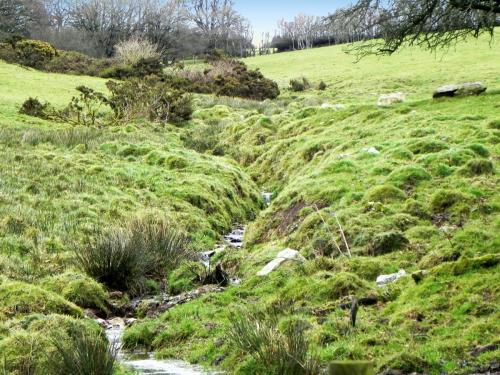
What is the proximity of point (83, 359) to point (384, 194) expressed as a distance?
783 centimetres

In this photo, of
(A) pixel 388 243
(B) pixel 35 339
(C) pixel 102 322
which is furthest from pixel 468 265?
A: (B) pixel 35 339

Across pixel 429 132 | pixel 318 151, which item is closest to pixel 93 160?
pixel 318 151

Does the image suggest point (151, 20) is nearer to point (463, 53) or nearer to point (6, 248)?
point (463, 53)

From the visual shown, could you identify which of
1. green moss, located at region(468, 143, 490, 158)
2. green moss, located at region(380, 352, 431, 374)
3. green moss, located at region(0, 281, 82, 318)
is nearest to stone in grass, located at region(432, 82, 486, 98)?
green moss, located at region(468, 143, 490, 158)

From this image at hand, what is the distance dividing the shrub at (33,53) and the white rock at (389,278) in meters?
42.6

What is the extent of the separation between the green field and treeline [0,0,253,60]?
49.3 meters

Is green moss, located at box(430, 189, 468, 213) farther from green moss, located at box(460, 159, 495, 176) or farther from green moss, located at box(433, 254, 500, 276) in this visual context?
green moss, located at box(433, 254, 500, 276)

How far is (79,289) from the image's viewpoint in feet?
33.3

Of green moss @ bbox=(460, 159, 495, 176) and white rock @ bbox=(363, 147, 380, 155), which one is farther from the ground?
green moss @ bbox=(460, 159, 495, 176)

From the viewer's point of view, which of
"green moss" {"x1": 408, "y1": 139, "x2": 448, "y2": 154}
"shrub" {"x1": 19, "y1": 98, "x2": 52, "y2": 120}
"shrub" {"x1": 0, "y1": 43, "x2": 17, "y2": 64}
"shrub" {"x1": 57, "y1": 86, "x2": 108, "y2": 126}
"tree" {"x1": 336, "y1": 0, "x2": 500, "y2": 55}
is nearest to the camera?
"tree" {"x1": 336, "y1": 0, "x2": 500, "y2": 55}

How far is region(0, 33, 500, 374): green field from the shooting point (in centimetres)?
756

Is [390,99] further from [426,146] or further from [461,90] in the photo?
[426,146]

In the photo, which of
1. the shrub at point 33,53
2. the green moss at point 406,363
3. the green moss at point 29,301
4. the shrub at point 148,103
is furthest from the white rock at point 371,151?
the shrub at point 33,53

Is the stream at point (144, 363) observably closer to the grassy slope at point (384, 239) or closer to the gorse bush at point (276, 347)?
the grassy slope at point (384, 239)
